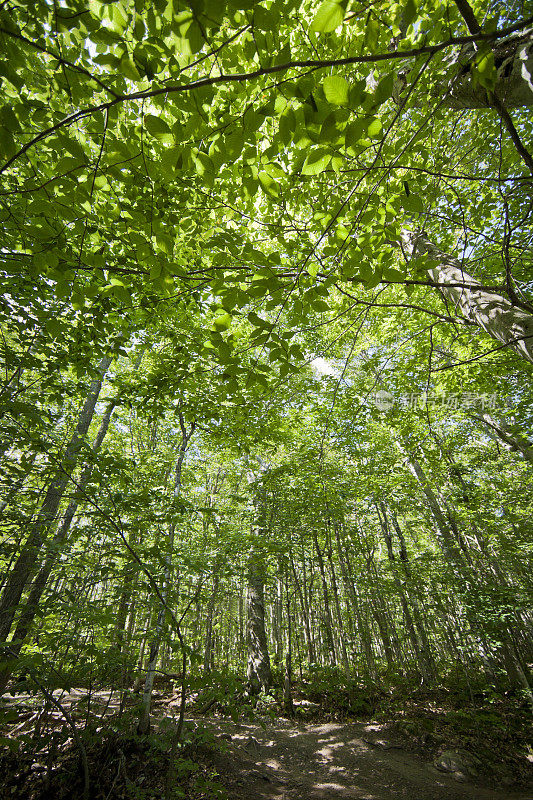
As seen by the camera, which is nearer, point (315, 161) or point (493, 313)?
point (315, 161)

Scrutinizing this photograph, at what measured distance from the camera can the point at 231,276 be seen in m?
2.02

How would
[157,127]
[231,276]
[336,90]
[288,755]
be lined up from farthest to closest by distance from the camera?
[288,755] < [231,276] < [157,127] < [336,90]

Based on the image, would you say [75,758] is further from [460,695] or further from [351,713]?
[460,695]

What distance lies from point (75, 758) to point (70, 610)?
2.16 meters

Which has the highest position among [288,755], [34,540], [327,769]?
[34,540]

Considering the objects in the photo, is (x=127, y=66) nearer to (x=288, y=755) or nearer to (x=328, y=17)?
(x=328, y=17)

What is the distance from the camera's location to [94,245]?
4.14 m

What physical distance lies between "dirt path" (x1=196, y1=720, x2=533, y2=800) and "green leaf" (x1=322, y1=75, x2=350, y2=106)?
A: 5674 mm

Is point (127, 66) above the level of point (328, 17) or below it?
above

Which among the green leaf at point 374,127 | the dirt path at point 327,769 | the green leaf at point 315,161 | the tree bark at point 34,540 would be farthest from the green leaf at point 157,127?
the dirt path at point 327,769

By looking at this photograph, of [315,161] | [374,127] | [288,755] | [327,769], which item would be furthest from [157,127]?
[288,755]

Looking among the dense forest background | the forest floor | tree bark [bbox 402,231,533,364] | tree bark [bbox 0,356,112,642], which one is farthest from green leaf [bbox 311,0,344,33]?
the forest floor

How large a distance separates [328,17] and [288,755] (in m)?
8.74

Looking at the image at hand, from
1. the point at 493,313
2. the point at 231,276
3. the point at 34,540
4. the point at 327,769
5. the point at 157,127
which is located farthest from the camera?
the point at 327,769
